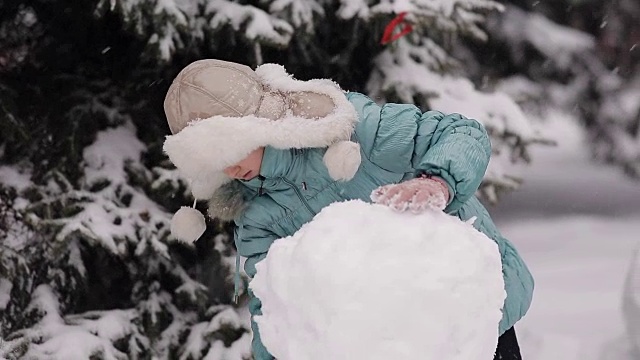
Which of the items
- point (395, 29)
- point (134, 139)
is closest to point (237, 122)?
point (395, 29)

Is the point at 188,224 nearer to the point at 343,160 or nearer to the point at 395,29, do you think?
the point at 343,160

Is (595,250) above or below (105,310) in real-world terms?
below

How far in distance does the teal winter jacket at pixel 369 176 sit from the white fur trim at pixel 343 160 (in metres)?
0.11

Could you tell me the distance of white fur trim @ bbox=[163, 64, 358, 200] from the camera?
1423 mm

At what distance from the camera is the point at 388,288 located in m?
1.14

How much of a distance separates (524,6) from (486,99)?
149cm

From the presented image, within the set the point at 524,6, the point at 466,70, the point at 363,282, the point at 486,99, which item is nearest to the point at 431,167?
the point at 363,282

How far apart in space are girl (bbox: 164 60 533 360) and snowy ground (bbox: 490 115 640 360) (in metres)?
2.00

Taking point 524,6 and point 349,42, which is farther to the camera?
point 524,6

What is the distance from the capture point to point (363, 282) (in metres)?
1.14

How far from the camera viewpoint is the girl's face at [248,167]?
4.91 ft

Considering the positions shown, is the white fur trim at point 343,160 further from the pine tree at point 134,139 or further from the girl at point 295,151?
the pine tree at point 134,139

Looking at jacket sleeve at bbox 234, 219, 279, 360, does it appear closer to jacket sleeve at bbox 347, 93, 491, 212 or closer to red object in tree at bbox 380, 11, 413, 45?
jacket sleeve at bbox 347, 93, 491, 212

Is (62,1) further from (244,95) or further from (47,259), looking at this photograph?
(244,95)
